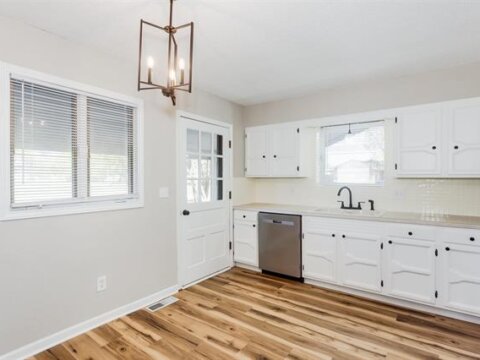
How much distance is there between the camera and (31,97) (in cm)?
213

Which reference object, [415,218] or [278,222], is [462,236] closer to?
[415,218]

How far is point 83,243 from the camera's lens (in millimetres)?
2395

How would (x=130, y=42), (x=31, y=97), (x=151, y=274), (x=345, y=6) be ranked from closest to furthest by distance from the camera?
(x=345, y=6), (x=31, y=97), (x=130, y=42), (x=151, y=274)

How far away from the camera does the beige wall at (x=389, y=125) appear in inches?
114

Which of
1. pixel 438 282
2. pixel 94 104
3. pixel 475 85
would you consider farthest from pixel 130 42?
pixel 438 282

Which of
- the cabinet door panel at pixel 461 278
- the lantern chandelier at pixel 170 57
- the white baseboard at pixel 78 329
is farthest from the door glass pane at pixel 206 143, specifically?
the cabinet door panel at pixel 461 278

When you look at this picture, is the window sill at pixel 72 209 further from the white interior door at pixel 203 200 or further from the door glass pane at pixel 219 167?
the door glass pane at pixel 219 167

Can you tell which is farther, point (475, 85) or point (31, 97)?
point (475, 85)

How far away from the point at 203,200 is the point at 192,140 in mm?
789

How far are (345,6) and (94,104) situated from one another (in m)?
2.19

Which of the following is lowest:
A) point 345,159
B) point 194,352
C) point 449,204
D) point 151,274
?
point 194,352

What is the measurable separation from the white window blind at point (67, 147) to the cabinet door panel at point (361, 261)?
2404 mm

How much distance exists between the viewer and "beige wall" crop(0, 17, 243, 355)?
2.02 metres

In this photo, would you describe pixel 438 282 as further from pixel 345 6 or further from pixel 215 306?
pixel 345 6
